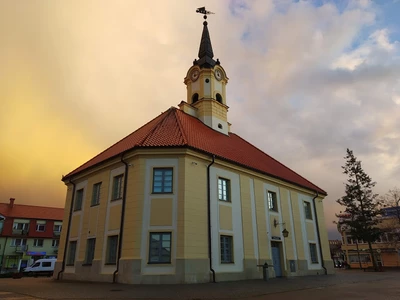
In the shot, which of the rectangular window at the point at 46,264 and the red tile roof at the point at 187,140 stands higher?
the red tile roof at the point at 187,140

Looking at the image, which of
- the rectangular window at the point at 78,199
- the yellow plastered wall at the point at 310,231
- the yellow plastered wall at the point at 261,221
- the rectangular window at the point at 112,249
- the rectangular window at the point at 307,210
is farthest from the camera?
the rectangular window at the point at 307,210

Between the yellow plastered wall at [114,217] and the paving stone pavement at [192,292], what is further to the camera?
the yellow plastered wall at [114,217]

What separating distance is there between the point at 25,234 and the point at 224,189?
146ft

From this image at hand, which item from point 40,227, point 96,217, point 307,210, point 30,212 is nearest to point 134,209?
point 96,217

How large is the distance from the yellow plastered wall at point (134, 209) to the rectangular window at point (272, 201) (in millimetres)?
10298

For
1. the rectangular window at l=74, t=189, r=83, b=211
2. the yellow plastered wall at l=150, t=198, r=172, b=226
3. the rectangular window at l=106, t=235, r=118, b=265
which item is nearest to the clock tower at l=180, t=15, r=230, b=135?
the rectangular window at l=74, t=189, r=83, b=211

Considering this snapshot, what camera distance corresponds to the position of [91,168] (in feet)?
68.6

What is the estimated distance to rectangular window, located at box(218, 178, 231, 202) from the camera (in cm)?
1888

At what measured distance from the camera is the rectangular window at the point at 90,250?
60.8 feet

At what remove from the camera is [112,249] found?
1706cm

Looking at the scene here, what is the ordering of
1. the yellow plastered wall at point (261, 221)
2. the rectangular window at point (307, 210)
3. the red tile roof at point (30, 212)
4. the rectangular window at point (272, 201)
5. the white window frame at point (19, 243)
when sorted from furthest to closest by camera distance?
the red tile roof at point (30, 212) → the white window frame at point (19, 243) → the rectangular window at point (307, 210) → the rectangular window at point (272, 201) → the yellow plastered wall at point (261, 221)

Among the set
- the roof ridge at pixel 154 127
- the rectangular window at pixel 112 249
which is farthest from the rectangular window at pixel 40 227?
the rectangular window at pixel 112 249

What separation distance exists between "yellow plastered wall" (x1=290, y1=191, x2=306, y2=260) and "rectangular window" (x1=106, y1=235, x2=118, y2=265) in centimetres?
1391

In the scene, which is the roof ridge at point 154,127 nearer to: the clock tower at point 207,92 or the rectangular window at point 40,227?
the clock tower at point 207,92
